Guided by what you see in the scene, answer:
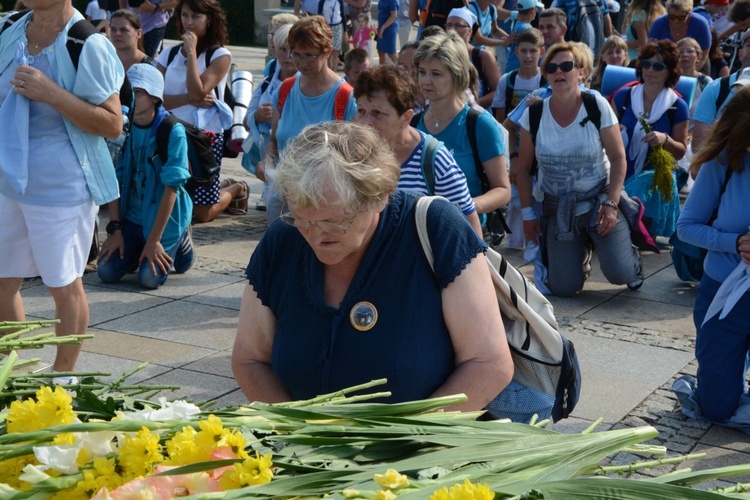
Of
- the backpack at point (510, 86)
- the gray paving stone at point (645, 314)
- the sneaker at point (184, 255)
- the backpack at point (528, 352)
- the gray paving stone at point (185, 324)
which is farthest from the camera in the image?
the backpack at point (510, 86)

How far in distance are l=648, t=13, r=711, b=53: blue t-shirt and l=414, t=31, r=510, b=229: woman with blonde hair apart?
21.4ft

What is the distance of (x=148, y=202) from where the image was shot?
734cm

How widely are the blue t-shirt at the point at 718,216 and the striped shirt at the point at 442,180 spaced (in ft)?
4.05

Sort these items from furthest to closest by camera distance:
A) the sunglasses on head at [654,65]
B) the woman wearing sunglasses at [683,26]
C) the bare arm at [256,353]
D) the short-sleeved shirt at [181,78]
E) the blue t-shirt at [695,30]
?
the blue t-shirt at [695,30]
the woman wearing sunglasses at [683,26]
the short-sleeved shirt at [181,78]
the sunglasses on head at [654,65]
the bare arm at [256,353]

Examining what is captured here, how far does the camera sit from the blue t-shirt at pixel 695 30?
11609 millimetres

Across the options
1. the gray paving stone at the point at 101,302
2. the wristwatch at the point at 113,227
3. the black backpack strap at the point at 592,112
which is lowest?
the gray paving stone at the point at 101,302

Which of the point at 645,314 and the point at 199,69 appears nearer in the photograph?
the point at 645,314

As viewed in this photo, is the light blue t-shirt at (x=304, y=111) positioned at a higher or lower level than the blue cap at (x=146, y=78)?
lower

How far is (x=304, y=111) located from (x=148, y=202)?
141 centimetres

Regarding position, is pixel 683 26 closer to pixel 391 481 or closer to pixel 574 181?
pixel 574 181

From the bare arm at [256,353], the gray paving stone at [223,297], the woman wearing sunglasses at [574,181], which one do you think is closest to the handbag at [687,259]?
the woman wearing sunglasses at [574,181]

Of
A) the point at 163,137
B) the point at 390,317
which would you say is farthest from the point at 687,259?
the point at 390,317

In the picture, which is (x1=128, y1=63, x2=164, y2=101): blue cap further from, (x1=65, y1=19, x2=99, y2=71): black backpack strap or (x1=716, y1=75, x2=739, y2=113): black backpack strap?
(x1=716, y1=75, x2=739, y2=113): black backpack strap

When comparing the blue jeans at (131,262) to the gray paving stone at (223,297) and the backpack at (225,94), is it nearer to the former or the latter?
the gray paving stone at (223,297)
